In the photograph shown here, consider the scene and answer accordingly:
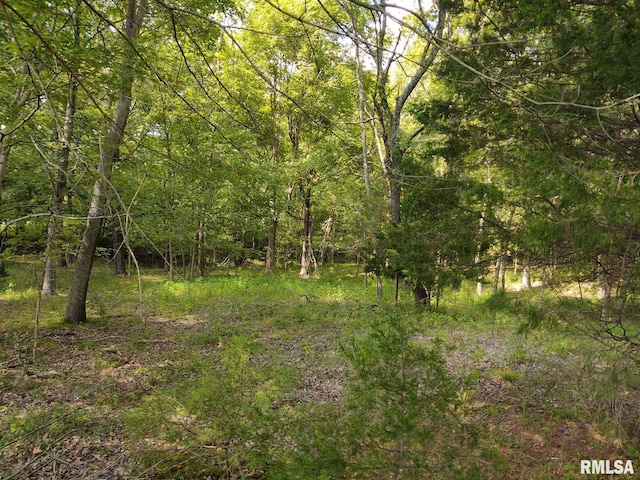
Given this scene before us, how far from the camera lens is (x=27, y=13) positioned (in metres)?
2.68

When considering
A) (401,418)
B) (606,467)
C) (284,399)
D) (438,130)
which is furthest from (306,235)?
(401,418)

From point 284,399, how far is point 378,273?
11.9 ft

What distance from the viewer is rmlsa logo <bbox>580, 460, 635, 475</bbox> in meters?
3.50

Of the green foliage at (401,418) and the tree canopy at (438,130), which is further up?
the tree canopy at (438,130)

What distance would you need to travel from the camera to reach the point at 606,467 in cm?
358

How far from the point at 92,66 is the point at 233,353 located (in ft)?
10.8

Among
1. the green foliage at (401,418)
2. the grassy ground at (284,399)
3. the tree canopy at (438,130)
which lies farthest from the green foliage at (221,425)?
the tree canopy at (438,130)

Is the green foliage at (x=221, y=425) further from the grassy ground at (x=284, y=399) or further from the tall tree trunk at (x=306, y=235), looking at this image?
the tall tree trunk at (x=306, y=235)

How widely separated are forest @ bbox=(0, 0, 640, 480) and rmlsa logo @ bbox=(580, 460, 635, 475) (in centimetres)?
4

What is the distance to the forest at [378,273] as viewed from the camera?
86.7 inches

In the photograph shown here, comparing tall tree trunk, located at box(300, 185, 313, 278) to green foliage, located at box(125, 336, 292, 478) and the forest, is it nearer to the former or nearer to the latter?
the forest

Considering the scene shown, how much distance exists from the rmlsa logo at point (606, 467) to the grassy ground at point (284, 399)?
0.25ft

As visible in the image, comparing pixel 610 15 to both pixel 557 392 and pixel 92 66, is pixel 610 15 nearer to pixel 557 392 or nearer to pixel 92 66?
pixel 557 392

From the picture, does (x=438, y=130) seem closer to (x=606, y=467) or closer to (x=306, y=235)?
(x=606, y=467)
